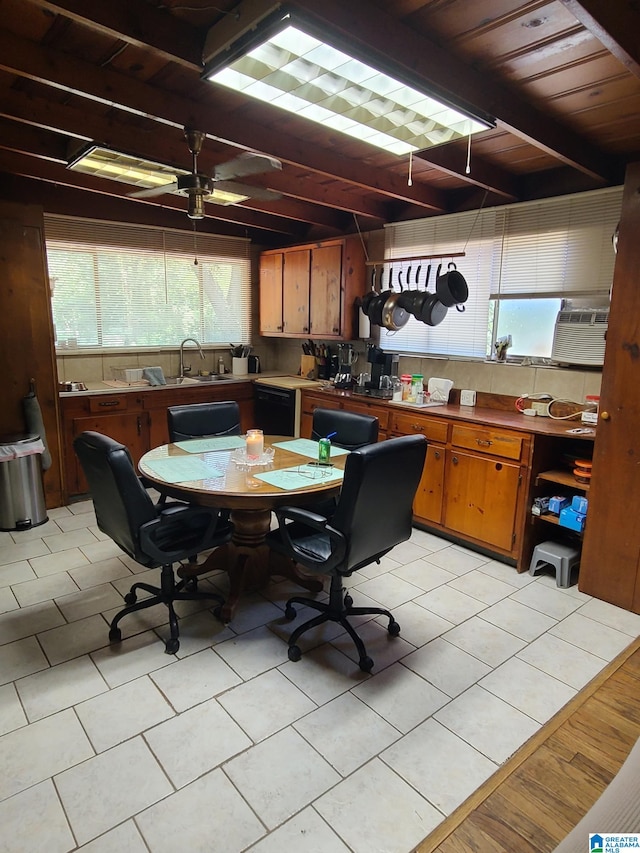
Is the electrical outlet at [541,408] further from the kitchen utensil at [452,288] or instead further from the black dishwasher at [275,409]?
the black dishwasher at [275,409]

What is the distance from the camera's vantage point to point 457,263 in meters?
4.07

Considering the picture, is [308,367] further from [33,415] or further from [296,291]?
[33,415]

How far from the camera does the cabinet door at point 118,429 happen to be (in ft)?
14.1

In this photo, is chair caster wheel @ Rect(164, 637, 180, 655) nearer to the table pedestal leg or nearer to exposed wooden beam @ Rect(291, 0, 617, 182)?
the table pedestal leg

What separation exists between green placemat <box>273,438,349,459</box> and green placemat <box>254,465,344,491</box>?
0.89 feet

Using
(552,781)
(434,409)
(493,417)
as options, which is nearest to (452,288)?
(434,409)

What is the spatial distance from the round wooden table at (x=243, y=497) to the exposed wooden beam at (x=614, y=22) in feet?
6.25

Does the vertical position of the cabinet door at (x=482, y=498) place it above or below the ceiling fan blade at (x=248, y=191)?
below

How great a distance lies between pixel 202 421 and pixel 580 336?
99.3 inches

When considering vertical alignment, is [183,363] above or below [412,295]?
below

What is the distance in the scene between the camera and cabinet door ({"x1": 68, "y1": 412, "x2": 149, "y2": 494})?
14.1ft

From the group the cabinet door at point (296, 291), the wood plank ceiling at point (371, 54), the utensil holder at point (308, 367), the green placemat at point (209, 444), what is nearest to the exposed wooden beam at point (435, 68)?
the wood plank ceiling at point (371, 54)

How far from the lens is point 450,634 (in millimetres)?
2598

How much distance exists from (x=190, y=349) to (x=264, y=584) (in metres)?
3.17
